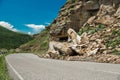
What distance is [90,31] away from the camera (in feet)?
131

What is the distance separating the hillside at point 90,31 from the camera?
2930 centimetres

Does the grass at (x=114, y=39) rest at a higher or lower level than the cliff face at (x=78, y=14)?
lower

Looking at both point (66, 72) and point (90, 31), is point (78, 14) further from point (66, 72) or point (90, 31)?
point (66, 72)

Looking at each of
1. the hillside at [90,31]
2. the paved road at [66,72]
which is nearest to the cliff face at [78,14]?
the hillside at [90,31]

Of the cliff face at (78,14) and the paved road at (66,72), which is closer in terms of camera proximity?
the paved road at (66,72)

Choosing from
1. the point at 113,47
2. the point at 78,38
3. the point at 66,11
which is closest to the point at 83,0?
the point at 66,11

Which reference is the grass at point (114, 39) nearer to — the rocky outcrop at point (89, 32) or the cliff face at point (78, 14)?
the rocky outcrop at point (89, 32)

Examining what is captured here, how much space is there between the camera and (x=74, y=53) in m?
34.1

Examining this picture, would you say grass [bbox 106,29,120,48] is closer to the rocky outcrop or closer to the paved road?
the rocky outcrop

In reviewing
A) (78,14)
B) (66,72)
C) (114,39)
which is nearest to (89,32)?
(114,39)

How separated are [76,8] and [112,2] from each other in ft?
33.6

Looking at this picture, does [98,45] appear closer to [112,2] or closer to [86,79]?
[112,2]

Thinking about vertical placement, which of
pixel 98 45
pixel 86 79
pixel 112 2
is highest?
pixel 112 2

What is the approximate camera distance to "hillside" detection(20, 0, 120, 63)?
29.3 m
